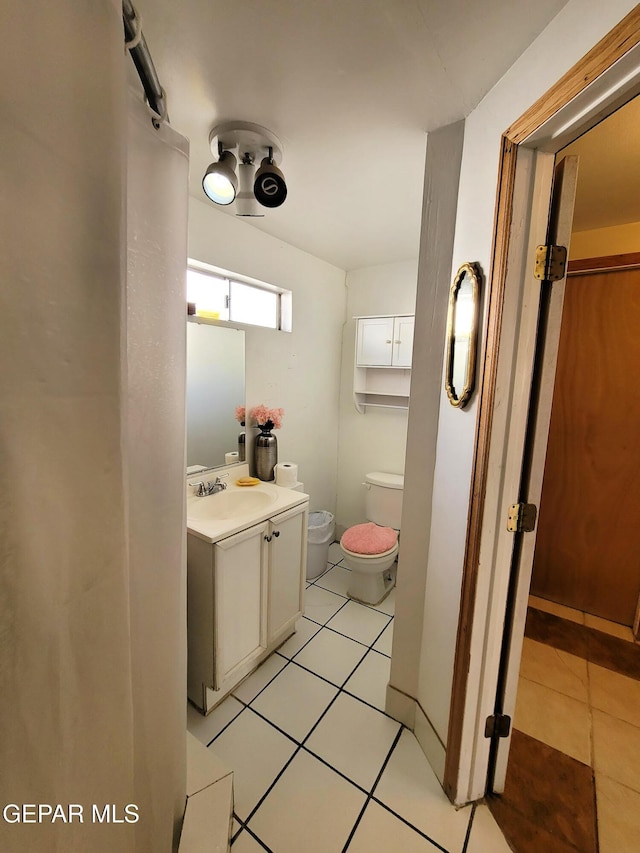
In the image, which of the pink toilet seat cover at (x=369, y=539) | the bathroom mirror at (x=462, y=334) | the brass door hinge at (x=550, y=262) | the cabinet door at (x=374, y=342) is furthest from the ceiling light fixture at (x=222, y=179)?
the pink toilet seat cover at (x=369, y=539)

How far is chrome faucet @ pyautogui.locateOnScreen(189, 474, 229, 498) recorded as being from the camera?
178 centimetres

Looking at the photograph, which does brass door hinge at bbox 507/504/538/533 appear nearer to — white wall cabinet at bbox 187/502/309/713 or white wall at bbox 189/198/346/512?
white wall cabinet at bbox 187/502/309/713

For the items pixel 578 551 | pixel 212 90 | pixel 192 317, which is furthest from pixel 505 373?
pixel 578 551

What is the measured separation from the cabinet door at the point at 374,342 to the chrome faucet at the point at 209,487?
1436mm

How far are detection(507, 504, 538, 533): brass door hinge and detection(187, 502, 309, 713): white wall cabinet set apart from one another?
1026 mm

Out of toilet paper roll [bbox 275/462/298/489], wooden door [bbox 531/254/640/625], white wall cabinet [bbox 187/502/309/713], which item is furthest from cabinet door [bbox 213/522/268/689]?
wooden door [bbox 531/254/640/625]

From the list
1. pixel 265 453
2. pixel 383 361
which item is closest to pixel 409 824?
pixel 265 453

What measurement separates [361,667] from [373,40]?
240 cm

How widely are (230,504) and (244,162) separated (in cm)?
159

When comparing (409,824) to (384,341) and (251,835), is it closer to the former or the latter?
(251,835)

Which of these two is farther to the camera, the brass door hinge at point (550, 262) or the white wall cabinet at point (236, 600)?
the white wall cabinet at point (236, 600)

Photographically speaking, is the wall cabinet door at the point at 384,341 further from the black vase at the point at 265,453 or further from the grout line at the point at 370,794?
the grout line at the point at 370,794

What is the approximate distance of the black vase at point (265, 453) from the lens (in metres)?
2.11

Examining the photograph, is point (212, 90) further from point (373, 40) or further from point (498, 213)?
point (498, 213)
